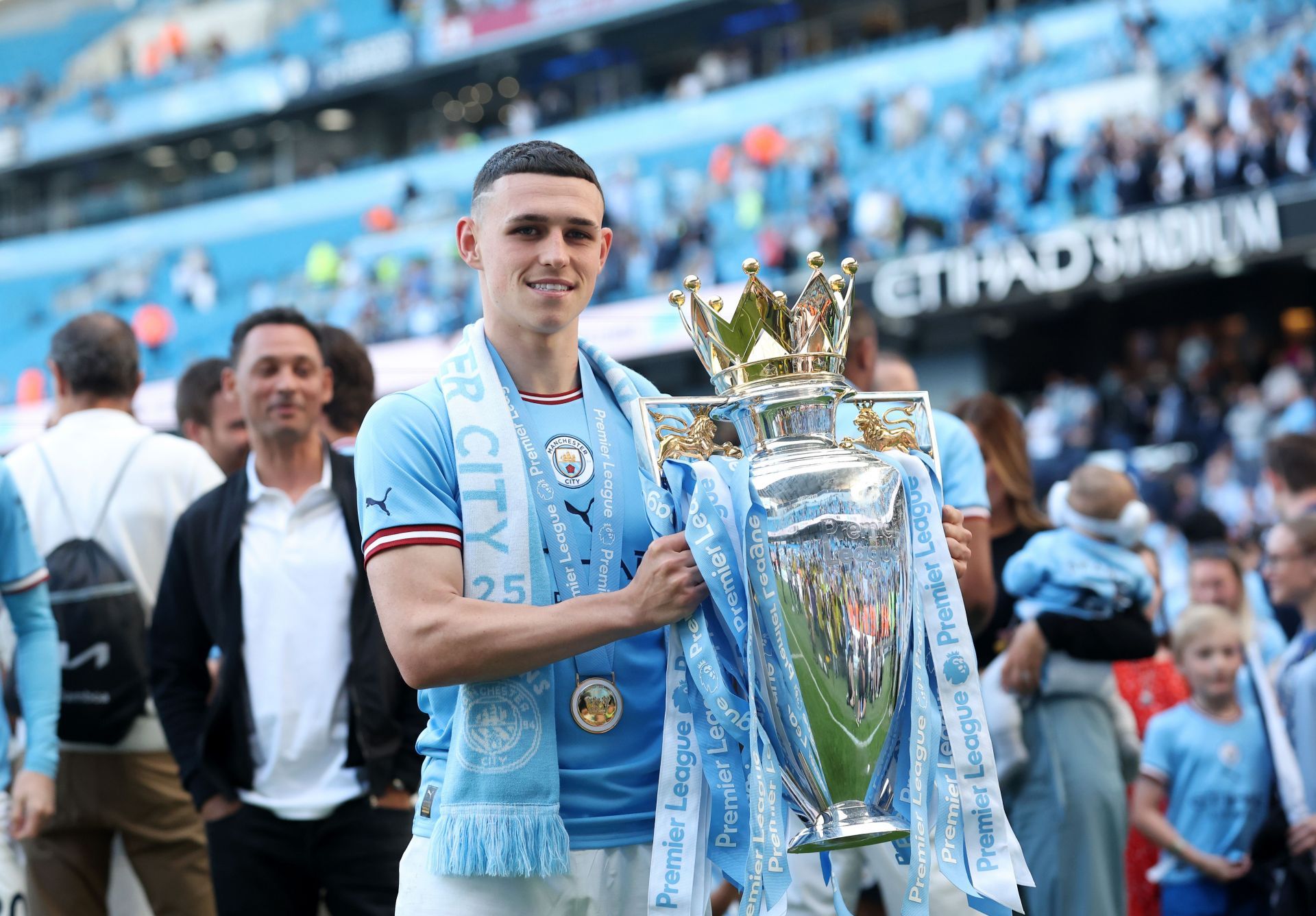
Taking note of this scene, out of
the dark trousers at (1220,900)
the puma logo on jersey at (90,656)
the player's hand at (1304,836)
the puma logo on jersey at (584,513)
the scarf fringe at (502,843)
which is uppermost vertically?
the puma logo on jersey at (584,513)

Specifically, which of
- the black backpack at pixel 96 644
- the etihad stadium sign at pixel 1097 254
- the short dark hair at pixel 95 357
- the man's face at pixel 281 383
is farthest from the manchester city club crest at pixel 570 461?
the etihad stadium sign at pixel 1097 254

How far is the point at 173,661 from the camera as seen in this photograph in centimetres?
323

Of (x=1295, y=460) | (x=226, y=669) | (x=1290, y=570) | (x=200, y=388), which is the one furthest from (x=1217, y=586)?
(x=200, y=388)

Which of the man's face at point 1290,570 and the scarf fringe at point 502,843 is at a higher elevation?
the man's face at point 1290,570

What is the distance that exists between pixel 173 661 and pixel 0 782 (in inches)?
18.9

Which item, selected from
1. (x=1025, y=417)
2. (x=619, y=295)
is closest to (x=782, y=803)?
(x=1025, y=417)

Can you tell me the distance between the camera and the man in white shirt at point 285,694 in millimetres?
3008

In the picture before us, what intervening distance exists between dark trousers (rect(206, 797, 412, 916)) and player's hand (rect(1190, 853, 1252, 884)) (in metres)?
2.38

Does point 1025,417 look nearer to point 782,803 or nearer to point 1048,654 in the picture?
point 1048,654

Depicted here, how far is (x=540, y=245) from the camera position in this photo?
2.06 meters

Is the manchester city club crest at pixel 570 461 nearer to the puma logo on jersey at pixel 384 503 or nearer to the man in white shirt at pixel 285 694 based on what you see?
the puma logo on jersey at pixel 384 503

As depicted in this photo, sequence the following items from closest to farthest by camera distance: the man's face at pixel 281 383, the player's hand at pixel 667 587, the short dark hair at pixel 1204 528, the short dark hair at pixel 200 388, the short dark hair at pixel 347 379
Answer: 1. the player's hand at pixel 667 587
2. the man's face at pixel 281 383
3. the short dark hair at pixel 347 379
4. the short dark hair at pixel 200 388
5. the short dark hair at pixel 1204 528

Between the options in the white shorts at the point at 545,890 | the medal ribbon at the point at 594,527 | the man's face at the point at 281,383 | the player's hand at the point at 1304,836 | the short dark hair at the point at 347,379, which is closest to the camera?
the white shorts at the point at 545,890

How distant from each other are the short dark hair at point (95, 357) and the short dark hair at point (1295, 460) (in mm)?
3805
